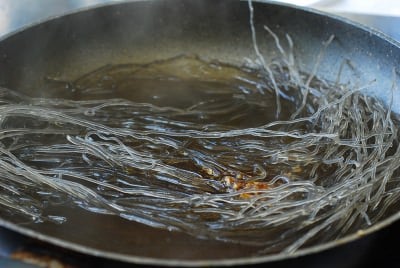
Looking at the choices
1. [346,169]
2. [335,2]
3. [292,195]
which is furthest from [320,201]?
[335,2]

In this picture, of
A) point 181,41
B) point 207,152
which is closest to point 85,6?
point 181,41

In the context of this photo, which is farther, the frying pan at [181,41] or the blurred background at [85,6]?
the blurred background at [85,6]

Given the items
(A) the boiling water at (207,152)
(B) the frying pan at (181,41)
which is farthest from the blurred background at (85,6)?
(A) the boiling water at (207,152)

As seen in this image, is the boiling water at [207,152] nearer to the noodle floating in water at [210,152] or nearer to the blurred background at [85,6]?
the noodle floating in water at [210,152]

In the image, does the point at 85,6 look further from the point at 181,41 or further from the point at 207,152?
the point at 207,152

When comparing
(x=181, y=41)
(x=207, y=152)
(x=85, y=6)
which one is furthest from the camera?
(x=85, y=6)

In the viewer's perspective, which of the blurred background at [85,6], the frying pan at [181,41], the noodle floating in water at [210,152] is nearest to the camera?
the noodle floating in water at [210,152]

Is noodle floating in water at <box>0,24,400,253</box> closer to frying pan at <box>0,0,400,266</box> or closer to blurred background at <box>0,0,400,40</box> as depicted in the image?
frying pan at <box>0,0,400,266</box>

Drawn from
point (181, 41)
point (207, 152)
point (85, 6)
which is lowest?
point (207, 152)
